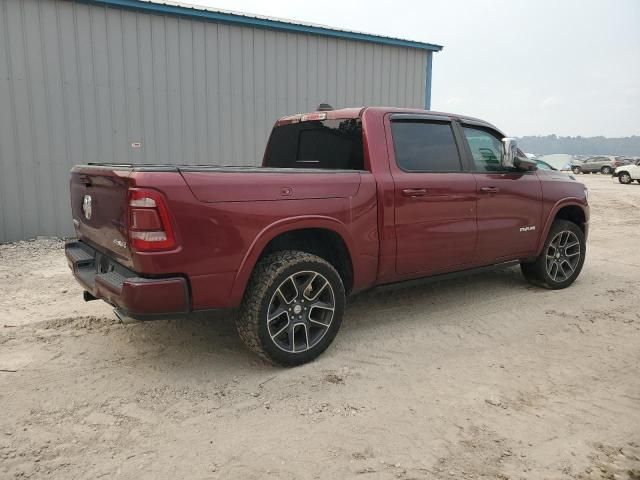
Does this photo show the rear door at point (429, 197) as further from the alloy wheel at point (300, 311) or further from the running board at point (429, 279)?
the alloy wheel at point (300, 311)

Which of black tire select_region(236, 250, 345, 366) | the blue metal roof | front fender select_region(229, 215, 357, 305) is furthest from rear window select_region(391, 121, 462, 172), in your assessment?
the blue metal roof

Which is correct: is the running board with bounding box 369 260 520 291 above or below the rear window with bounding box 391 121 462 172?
below

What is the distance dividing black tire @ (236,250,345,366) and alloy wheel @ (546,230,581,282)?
296 cm

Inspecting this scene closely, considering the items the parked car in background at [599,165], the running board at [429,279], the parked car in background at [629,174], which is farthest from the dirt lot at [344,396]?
the parked car in background at [599,165]

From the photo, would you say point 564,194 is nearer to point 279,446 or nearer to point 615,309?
point 615,309

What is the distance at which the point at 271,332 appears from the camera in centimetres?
341

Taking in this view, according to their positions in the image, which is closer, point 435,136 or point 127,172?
point 127,172

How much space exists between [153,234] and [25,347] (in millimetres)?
1794

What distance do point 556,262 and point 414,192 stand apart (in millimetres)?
2415

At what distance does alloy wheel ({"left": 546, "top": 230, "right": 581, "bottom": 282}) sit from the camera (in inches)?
215

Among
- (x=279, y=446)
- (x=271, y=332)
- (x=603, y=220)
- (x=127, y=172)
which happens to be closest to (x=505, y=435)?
(x=279, y=446)

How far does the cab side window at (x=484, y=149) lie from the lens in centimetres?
468

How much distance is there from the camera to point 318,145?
14.5 ft

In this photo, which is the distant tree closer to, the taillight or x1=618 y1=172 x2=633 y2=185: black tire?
x1=618 y1=172 x2=633 y2=185: black tire
